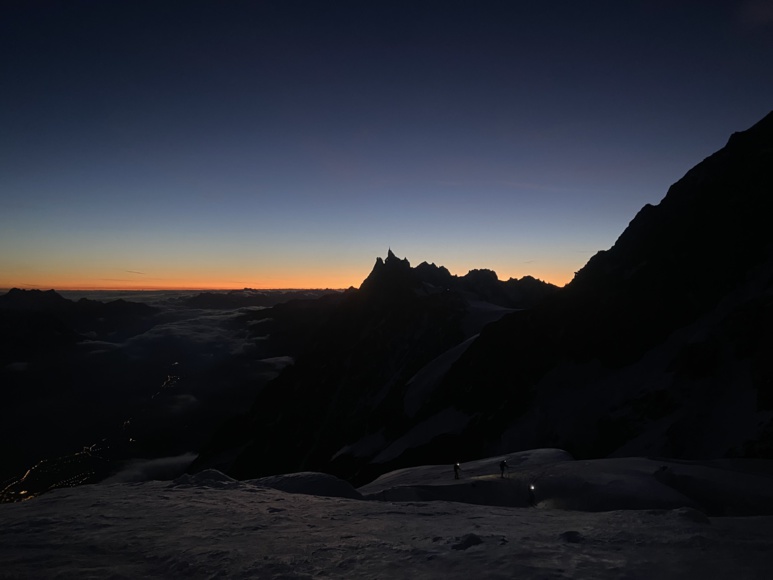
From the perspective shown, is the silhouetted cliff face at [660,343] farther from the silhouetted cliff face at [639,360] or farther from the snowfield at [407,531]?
the snowfield at [407,531]

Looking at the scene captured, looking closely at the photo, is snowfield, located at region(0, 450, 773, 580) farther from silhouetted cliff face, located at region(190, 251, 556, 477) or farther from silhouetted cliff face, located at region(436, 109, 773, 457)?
silhouetted cliff face, located at region(190, 251, 556, 477)

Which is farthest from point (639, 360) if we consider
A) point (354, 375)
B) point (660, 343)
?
point (354, 375)

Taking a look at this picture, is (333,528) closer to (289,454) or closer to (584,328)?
(584,328)

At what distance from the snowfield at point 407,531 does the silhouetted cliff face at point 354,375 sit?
143 ft

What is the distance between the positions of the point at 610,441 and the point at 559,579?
33.0m

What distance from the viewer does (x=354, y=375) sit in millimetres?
93688

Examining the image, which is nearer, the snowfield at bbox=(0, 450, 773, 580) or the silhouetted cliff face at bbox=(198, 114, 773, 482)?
the snowfield at bbox=(0, 450, 773, 580)

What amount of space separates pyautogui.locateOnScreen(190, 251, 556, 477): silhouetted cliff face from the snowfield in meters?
43.5

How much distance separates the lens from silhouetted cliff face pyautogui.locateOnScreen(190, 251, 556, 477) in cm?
7925

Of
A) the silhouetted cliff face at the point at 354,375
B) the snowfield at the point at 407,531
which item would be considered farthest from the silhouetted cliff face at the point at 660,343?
the silhouetted cliff face at the point at 354,375

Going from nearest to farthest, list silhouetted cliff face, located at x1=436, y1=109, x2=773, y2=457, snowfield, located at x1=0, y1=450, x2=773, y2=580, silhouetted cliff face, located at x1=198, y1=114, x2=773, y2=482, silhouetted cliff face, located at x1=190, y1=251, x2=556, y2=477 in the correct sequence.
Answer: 1. snowfield, located at x1=0, y1=450, x2=773, y2=580
2. silhouetted cliff face, located at x1=436, y1=109, x2=773, y2=457
3. silhouetted cliff face, located at x1=198, y1=114, x2=773, y2=482
4. silhouetted cliff face, located at x1=190, y1=251, x2=556, y2=477

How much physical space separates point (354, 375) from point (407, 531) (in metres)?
83.9

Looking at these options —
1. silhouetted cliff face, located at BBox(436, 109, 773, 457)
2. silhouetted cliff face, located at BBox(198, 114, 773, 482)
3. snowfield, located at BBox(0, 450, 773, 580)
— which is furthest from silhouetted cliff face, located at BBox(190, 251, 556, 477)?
snowfield, located at BBox(0, 450, 773, 580)

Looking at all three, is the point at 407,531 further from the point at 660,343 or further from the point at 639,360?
the point at 660,343
